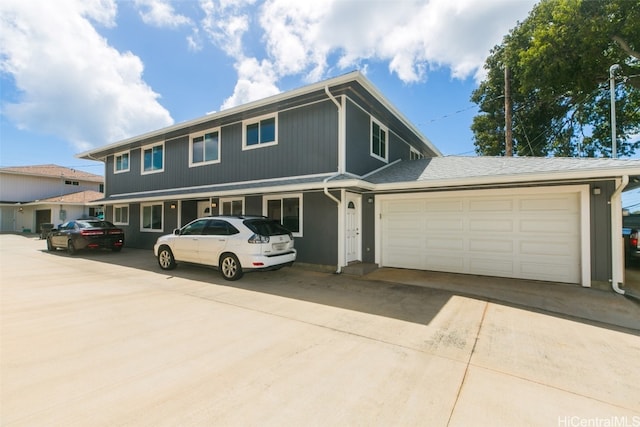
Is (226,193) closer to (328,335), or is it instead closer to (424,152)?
(328,335)

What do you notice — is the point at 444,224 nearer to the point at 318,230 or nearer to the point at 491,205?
the point at 491,205

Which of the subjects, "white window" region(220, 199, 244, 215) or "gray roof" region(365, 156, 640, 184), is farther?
"white window" region(220, 199, 244, 215)

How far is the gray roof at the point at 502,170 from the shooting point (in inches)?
225

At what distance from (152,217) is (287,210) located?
25.7ft

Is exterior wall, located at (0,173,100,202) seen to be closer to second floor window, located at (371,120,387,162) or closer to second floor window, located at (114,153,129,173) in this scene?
second floor window, located at (114,153,129,173)

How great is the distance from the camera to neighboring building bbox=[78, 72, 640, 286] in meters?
6.33

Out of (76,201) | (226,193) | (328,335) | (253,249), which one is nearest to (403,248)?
(253,249)

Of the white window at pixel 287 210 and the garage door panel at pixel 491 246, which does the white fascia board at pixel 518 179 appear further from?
the white window at pixel 287 210

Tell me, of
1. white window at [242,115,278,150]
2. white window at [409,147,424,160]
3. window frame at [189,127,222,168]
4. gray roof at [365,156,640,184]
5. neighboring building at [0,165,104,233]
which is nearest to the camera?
gray roof at [365,156,640,184]

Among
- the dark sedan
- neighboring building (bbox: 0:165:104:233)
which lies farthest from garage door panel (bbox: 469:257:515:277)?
neighboring building (bbox: 0:165:104:233)

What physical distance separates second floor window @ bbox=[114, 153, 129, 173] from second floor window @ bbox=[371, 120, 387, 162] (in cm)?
1281

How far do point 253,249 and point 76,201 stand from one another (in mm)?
25761

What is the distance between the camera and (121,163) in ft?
48.3

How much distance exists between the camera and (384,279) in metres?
7.12
